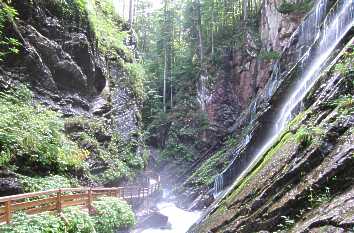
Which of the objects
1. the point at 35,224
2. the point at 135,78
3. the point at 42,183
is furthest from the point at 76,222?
the point at 135,78

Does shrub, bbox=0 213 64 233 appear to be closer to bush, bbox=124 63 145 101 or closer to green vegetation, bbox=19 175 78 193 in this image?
green vegetation, bbox=19 175 78 193

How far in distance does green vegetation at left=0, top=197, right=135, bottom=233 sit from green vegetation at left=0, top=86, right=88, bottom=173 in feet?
7.16

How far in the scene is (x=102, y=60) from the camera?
2477 cm

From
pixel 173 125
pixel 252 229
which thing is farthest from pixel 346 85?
pixel 173 125

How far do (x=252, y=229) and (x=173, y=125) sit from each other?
30217 millimetres

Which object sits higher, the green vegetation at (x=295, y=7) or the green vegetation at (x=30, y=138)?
the green vegetation at (x=295, y=7)

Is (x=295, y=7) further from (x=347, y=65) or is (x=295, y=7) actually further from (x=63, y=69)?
(x=347, y=65)

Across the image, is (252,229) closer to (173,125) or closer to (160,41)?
(173,125)

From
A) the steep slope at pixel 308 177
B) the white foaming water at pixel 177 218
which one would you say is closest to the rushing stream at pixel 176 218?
the white foaming water at pixel 177 218

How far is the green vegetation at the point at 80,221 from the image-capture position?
917 cm

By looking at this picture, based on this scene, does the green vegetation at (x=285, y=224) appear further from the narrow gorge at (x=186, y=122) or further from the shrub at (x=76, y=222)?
the shrub at (x=76, y=222)

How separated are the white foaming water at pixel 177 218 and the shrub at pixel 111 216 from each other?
5235mm

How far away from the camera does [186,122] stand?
1508 inches

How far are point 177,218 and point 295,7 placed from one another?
18.4 m
